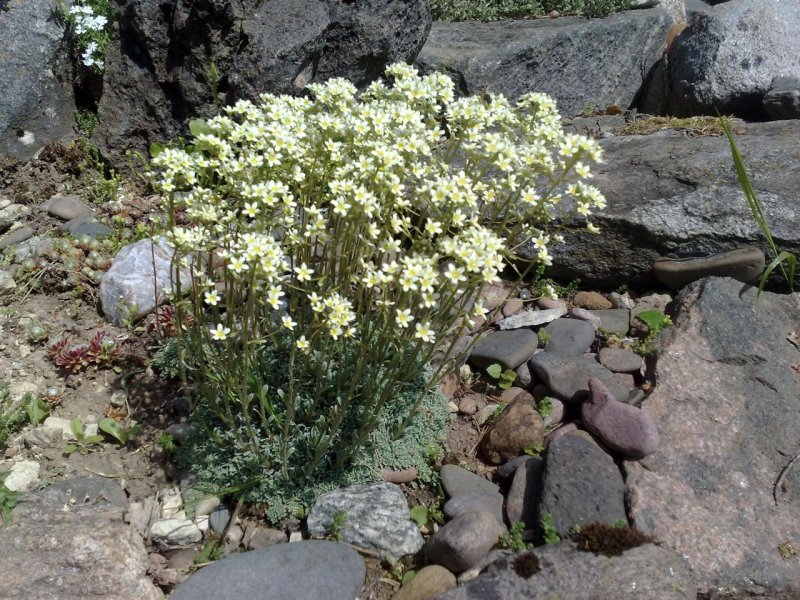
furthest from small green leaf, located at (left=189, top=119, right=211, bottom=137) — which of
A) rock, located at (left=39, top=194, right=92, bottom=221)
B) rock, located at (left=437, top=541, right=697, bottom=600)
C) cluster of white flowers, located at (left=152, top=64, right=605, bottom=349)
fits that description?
rock, located at (left=437, top=541, right=697, bottom=600)

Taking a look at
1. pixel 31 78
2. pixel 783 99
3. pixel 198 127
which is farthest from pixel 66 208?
pixel 783 99

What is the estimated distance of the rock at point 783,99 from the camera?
661 cm

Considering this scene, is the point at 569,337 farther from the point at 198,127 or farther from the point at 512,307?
the point at 198,127

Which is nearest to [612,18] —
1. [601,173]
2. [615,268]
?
[601,173]

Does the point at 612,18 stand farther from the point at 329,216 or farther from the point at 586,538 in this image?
the point at 586,538

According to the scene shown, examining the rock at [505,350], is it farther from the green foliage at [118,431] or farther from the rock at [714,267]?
the green foliage at [118,431]

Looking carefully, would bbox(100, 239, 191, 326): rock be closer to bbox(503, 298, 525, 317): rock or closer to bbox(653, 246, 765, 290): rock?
bbox(503, 298, 525, 317): rock

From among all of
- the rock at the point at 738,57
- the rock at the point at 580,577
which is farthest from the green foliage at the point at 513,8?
the rock at the point at 580,577

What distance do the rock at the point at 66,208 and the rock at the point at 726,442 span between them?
4.29 metres

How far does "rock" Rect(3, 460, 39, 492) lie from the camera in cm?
354

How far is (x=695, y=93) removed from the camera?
23.6 ft

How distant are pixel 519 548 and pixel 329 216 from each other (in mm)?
1803

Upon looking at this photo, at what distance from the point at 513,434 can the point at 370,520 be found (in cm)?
91

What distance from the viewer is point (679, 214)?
4.80m
